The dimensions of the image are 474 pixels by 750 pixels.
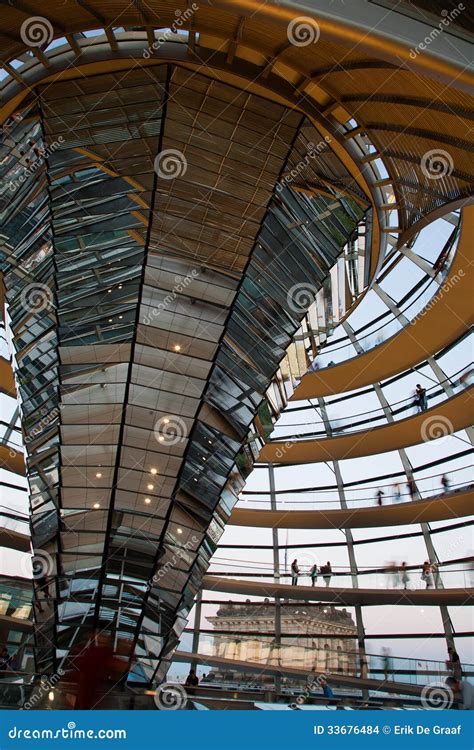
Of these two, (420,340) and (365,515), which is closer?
(420,340)

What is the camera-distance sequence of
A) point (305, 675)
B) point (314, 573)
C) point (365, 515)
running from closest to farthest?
point (305, 675), point (365, 515), point (314, 573)

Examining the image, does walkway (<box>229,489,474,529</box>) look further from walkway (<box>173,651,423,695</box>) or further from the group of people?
walkway (<box>173,651,423,695</box>)

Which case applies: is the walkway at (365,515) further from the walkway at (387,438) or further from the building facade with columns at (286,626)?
the building facade with columns at (286,626)

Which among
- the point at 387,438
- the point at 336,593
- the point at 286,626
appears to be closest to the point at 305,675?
the point at 336,593

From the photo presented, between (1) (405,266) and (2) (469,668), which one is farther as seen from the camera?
(1) (405,266)

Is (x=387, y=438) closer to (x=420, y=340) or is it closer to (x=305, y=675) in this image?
(x=420, y=340)

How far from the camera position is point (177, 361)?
12.9 metres

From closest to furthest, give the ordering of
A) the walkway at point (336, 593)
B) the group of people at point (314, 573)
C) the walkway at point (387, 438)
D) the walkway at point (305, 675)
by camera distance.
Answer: the walkway at point (305, 675) < the walkway at point (387, 438) < the walkway at point (336, 593) < the group of people at point (314, 573)

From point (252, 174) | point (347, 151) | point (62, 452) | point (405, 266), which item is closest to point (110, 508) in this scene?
point (62, 452)

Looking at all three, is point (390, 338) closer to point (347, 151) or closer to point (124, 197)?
point (347, 151)

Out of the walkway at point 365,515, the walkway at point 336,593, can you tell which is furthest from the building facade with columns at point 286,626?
the walkway at point 365,515

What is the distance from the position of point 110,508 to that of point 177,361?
3.29 metres

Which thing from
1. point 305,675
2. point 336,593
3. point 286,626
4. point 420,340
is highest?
point 420,340

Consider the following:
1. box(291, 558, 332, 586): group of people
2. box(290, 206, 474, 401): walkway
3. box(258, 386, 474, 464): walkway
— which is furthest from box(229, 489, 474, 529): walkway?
box(290, 206, 474, 401): walkway
